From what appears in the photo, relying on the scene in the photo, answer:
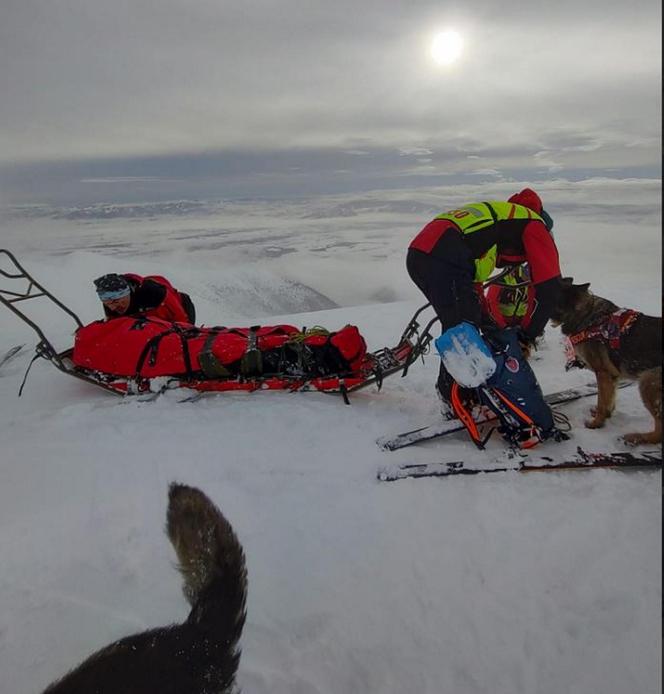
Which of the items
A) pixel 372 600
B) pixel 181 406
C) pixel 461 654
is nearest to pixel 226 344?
pixel 181 406

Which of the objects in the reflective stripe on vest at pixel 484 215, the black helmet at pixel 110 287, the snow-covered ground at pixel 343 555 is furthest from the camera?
the black helmet at pixel 110 287

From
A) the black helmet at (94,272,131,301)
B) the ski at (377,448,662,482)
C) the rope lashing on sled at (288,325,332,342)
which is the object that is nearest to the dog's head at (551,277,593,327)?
the ski at (377,448,662,482)

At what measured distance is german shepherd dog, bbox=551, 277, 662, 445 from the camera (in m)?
2.81

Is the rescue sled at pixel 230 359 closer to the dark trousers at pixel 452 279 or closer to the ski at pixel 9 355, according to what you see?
the dark trousers at pixel 452 279

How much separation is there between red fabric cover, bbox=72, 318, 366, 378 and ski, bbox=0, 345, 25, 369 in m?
1.83

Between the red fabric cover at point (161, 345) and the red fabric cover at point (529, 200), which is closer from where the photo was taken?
the red fabric cover at point (529, 200)

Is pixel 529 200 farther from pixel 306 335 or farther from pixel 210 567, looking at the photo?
pixel 210 567

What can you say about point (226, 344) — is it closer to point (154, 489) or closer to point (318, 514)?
point (154, 489)

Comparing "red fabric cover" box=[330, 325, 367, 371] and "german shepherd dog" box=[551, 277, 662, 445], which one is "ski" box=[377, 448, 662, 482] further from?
"red fabric cover" box=[330, 325, 367, 371]

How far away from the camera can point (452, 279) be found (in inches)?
128

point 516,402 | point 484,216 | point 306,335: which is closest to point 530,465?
point 516,402

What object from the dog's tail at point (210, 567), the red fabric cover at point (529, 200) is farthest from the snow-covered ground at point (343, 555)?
the red fabric cover at point (529, 200)

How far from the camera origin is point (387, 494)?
2691 millimetres

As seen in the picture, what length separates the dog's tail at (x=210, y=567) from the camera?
2225 mm
